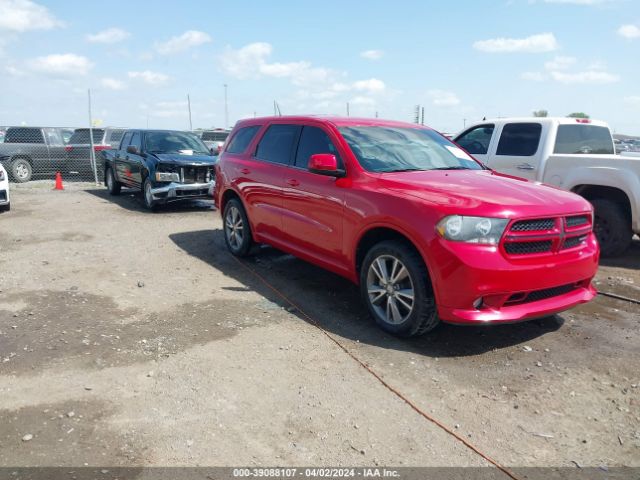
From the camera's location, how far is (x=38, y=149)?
1554cm

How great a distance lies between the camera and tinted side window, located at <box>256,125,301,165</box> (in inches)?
220

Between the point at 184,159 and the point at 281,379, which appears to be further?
the point at 184,159

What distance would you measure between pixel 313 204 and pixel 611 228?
4.29m

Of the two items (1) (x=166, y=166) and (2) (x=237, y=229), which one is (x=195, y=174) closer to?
(1) (x=166, y=166)

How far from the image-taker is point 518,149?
7.56 metres

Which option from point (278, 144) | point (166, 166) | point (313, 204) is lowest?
point (313, 204)

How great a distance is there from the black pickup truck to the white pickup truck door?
5463mm

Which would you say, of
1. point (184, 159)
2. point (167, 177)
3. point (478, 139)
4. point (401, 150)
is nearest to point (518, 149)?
point (478, 139)

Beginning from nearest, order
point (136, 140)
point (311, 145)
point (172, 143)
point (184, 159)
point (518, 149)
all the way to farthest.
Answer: point (311, 145)
point (518, 149)
point (184, 159)
point (172, 143)
point (136, 140)

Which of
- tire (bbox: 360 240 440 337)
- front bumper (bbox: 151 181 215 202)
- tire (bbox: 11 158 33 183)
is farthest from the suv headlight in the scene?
tire (bbox: 11 158 33 183)

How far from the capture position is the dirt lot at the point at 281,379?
2.76 meters

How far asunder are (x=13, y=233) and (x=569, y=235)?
8.08 meters

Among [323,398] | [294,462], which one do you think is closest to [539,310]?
[323,398]

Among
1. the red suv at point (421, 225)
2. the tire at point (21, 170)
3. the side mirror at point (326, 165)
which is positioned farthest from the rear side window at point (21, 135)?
the side mirror at point (326, 165)
